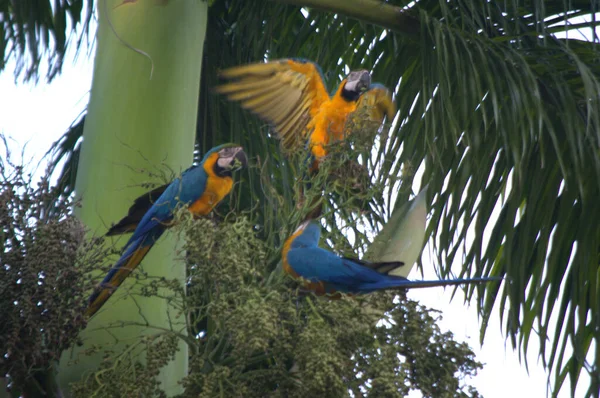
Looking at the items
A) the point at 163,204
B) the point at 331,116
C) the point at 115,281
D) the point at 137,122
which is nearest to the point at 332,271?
the point at 163,204

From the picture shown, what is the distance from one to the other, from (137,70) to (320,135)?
62 cm

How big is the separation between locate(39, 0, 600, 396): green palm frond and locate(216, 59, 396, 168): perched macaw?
0.48ft

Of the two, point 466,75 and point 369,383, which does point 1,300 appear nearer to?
point 369,383

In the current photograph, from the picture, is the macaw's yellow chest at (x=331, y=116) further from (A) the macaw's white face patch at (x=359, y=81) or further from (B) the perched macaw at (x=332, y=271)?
(B) the perched macaw at (x=332, y=271)

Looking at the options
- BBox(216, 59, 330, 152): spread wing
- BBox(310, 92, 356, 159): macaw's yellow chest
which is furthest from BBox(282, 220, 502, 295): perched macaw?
BBox(216, 59, 330, 152): spread wing

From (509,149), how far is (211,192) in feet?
2.98

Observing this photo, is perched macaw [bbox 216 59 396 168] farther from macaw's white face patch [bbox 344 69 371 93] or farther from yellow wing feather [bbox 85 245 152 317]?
yellow wing feather [bbox 85 245 152 317]

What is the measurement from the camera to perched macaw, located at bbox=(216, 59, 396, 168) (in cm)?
288

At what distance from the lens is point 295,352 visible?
1.81 m

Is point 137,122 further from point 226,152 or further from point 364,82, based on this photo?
point 364,82

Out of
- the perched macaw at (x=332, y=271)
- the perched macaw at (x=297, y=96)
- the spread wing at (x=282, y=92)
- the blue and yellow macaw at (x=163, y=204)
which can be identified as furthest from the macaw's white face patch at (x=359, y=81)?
the perched macaw at (x=332, y=271)

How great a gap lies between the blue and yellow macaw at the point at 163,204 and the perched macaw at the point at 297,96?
13.2 inches

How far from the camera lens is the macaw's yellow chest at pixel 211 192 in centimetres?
256

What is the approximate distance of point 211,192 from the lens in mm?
2584
